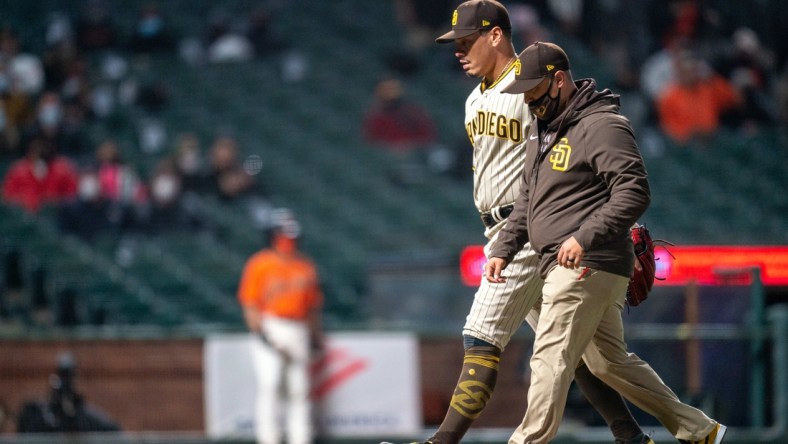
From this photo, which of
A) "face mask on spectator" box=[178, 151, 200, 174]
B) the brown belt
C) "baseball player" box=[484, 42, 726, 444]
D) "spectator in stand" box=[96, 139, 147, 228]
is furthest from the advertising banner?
"face mask on spectator" box=[178, 151, 200, 174]

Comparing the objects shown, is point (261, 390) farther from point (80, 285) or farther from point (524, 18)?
point (524, 18)

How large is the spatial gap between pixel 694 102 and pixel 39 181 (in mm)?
8026

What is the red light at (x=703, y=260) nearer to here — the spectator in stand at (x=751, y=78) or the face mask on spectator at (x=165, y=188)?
the face mask on spectator at (x=165, y=188)

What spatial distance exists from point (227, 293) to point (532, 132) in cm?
734

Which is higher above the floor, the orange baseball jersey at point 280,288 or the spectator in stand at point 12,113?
the spectator in stand at point 12,113

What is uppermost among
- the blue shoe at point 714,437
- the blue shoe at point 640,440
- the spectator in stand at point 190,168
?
the spectator in stand at point 190,168

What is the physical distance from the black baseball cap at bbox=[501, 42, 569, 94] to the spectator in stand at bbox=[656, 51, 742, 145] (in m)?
10.6

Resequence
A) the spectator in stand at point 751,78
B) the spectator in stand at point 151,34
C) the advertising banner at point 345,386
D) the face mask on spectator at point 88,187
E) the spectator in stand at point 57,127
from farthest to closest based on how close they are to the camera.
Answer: the spectator in stand at point 151,34
the spectator in stand at point 751,78
the spectator in stand at point 57,127
the face mask on spectator at point 88,187
the advertising banner at point 345,386

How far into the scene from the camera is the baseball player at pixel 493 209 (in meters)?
4.76

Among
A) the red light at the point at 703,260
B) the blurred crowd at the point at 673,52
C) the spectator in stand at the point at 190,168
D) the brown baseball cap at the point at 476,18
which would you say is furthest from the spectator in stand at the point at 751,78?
the brown baseball cap at the point at 476,18

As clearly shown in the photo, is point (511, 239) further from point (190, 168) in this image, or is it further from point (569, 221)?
point (190, 168)

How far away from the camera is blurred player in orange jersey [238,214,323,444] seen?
8.77m

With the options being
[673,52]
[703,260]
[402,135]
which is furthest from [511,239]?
[673,52]

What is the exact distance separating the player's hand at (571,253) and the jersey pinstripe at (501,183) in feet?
1.80
